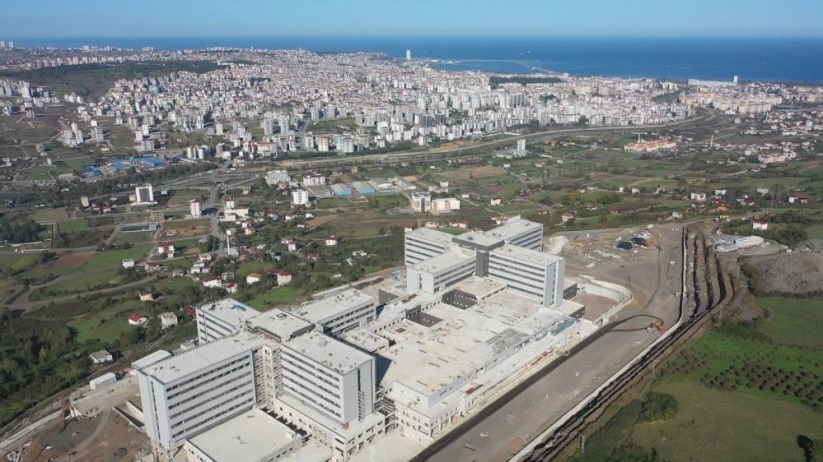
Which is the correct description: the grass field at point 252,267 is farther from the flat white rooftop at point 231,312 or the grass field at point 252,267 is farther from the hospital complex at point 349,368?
the flat white rooftop at point 231,312

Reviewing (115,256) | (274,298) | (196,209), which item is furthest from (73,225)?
(274,298)

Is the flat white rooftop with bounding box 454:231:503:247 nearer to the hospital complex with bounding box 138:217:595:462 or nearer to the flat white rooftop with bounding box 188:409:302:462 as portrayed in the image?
the hospital complex with bounding box 138:217:595:462

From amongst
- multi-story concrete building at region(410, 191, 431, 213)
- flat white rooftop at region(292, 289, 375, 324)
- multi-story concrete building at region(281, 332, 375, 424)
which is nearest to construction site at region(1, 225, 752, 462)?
multi-story concrete building at region(281, 332, 375, 424)

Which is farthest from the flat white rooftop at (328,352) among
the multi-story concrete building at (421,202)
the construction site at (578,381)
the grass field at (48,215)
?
the grass field at (48,215)

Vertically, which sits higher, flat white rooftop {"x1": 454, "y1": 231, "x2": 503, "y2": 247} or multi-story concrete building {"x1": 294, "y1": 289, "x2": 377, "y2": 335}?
flat white rooftop {"x1": 454, "y1": 231, "x2": 503, "y2": 247}

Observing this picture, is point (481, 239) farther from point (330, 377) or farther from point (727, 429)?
point (330, 377)

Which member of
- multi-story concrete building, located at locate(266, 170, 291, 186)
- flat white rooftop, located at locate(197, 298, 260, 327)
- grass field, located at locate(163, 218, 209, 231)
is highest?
flat white rooftop, located at locate(197, 298, 260, 327)
